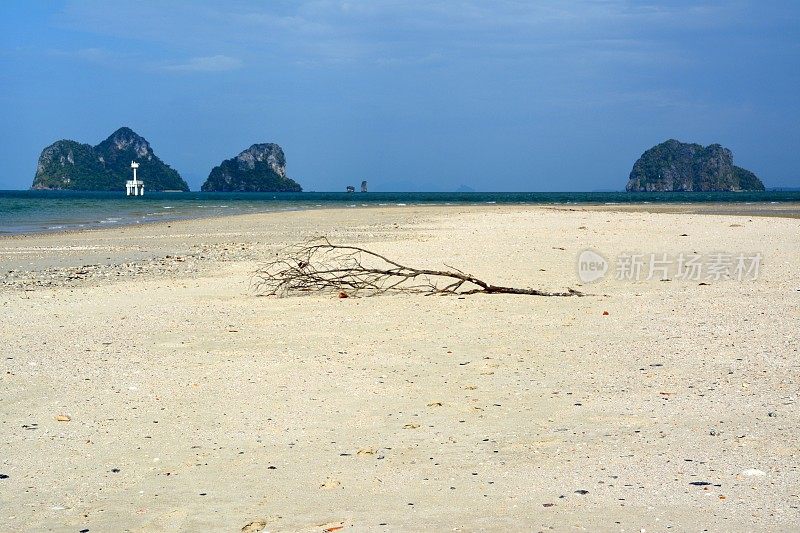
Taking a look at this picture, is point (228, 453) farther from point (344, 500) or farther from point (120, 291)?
point (120, 291)

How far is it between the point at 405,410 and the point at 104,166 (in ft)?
615

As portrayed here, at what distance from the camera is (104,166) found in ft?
593

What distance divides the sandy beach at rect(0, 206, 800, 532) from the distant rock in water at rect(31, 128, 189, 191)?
177m

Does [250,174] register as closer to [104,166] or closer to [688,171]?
[104,166]

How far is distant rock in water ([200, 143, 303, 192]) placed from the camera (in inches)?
6944

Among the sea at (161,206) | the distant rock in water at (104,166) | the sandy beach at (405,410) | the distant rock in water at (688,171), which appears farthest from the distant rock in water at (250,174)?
the sandy beach at (405,410)

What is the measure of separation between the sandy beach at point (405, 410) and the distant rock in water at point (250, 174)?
170192mm

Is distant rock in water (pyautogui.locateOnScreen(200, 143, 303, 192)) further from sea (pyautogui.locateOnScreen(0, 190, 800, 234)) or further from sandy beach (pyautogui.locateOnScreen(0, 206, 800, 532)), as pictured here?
sandy beach (pyautogui.locateOnScreen(0, 206, 800, 532))

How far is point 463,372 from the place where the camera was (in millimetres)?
5586

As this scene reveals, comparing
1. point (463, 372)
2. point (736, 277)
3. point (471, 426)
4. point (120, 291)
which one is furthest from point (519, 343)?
point (120, 291)

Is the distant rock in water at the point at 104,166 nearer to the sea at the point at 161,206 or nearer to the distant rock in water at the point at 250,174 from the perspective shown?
the distant rock in water at the point at 250,174

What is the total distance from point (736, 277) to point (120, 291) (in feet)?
22.8

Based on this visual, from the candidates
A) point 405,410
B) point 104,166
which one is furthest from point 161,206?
point 104,166

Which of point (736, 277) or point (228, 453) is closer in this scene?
point (228, 453)
